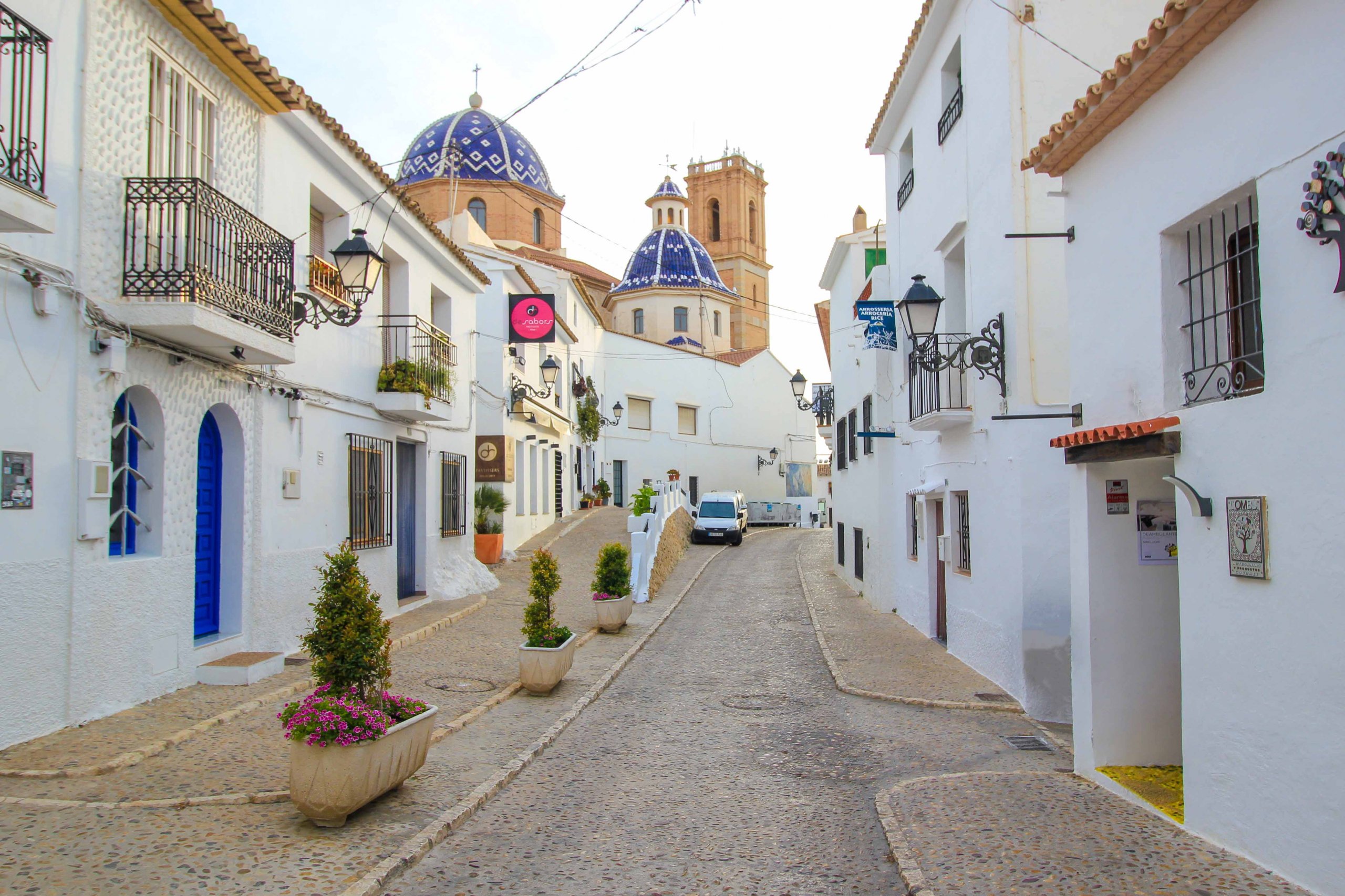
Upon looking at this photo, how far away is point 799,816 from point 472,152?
3512 centimetres

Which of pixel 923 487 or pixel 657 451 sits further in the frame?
pixel 657 451

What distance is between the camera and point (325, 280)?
11297 millimetres

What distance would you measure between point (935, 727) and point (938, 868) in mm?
3727

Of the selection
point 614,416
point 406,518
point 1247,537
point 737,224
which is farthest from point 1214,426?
point 737,224

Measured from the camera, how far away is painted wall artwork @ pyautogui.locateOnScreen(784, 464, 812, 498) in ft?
160

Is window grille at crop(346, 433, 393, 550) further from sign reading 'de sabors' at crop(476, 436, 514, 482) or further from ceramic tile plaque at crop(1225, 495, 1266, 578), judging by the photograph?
ceramic tile plaque at crop(1225, 495, 1266, 578)

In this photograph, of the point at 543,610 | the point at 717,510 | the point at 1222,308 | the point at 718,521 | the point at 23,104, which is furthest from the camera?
the point at 717,510

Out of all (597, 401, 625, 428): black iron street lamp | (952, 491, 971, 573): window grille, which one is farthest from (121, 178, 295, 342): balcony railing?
(597, 401, 625, 428): black iron street lamp

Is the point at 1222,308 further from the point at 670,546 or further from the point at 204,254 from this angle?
the point at 670,546

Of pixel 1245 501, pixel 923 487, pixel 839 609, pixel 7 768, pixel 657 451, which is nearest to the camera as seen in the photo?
pixel 1245 501

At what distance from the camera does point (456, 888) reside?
475cm

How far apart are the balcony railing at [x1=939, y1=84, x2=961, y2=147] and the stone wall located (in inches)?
382

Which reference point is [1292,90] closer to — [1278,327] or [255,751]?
[1278,327]

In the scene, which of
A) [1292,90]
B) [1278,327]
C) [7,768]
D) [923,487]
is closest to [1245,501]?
[1278,327]
